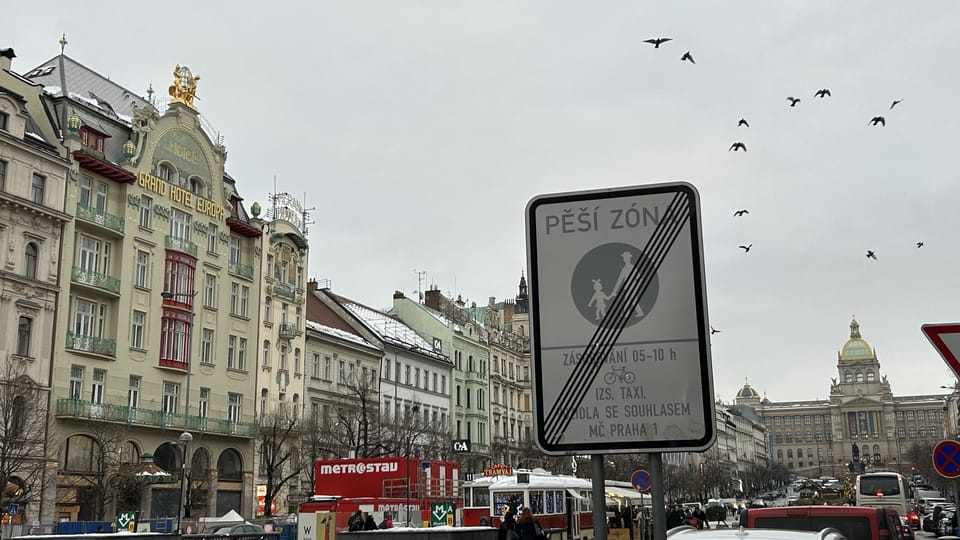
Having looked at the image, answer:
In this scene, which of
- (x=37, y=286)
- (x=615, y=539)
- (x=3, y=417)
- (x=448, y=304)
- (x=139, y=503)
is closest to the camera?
(x=615, y=539)

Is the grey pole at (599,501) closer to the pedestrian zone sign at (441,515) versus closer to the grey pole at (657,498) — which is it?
the grey pole at (657,498)

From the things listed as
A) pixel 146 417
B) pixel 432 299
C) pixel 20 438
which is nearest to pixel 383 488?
pixel 20 438

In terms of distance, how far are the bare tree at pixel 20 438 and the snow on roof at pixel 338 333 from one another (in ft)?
79.6

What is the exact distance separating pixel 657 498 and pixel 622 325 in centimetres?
66

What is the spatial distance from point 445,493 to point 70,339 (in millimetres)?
18574

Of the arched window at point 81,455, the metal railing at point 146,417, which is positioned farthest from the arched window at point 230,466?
the arched window at point 81,455

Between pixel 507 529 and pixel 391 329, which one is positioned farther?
pixel 391 329

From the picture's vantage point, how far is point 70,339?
4419 centimetres

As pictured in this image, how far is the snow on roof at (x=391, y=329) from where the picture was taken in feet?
244

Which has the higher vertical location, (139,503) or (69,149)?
(69,149)

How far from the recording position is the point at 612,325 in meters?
3.88

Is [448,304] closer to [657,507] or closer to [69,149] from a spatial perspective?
[69,149]

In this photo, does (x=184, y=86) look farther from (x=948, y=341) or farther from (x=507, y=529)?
(x=948, y=341)

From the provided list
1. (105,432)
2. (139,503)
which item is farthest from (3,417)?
(139,503)
